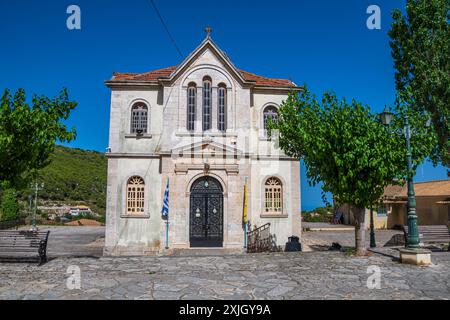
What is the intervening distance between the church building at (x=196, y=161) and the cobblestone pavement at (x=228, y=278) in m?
5.57

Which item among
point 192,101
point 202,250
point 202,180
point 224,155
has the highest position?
point 192,101

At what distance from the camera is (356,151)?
37.4ft

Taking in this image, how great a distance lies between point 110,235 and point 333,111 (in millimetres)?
11547

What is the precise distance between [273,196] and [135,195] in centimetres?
677

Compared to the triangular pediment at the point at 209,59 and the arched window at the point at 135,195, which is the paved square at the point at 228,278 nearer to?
the arched window at the point at 135,195

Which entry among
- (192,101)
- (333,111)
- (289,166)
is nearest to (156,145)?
(192,101)

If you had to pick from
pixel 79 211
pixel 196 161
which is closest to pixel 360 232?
pixel 196 161

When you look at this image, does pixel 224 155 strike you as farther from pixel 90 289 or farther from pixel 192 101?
pixel 90 289

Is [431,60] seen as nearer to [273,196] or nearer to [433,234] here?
[433,234]

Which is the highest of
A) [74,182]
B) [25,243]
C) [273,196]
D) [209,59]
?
[209,59]

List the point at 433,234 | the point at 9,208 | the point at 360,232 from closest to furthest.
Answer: the point at 360,232, the point at 433,234, the point at 9,208

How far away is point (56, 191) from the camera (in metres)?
59.0

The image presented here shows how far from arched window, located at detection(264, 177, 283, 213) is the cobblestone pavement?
5.96 m

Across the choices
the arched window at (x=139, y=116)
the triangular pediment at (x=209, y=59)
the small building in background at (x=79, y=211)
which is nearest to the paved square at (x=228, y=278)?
the arched window at (x=139, y=116)
